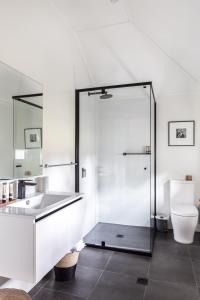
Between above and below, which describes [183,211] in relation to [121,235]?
above

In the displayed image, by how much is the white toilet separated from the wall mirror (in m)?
2.05

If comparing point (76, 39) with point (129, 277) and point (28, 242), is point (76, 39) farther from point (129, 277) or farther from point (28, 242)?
point (129, 277)

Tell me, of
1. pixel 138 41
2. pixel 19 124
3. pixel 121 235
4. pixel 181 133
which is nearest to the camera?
pixel 19 124

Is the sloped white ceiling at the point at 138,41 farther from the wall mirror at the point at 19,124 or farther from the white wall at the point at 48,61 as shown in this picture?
the wall mirror at the point at 19,124

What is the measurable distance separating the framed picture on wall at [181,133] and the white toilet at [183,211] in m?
0.65

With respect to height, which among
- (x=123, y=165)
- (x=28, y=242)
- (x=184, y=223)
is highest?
(x=123, y=165)

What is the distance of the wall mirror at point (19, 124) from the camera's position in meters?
1.78

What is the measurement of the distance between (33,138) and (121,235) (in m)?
2.13

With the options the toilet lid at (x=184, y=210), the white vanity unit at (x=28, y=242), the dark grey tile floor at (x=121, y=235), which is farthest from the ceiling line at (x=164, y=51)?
the dark grey tile floor at (x=121, y=235)

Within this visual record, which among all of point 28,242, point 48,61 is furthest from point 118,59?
point 28,242

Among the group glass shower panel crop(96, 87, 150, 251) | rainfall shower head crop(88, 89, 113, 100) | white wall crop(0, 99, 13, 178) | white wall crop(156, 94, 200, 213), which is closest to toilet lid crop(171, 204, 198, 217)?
white wall crop(156, 94, 200, 213)

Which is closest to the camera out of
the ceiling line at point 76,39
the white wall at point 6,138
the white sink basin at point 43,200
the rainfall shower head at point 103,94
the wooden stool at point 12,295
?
the wooden stool at point 12,295

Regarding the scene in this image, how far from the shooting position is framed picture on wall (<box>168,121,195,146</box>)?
361 centimetres

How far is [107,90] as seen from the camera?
321 centimetres
